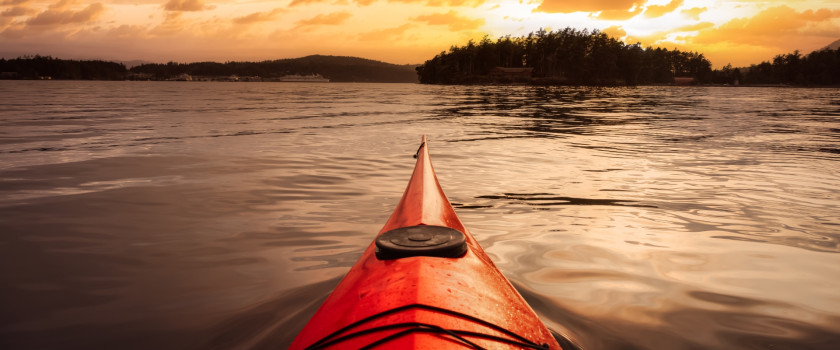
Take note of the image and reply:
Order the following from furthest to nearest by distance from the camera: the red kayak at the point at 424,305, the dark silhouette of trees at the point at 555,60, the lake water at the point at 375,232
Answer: the dark silhouette of trees at the point at 555,60
the lake water at the point at 375,232
the red kayak at the point at 424,305

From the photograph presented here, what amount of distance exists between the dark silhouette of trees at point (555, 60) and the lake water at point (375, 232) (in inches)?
5385

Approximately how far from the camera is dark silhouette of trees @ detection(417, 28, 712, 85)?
475ft

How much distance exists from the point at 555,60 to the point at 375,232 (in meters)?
150

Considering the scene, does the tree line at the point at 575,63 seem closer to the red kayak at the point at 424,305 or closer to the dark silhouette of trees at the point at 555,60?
the dark silhouette of trees at the point at 555,60

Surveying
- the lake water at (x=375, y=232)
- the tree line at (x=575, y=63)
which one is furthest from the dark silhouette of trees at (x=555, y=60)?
the lake water at (x=375, y=232)

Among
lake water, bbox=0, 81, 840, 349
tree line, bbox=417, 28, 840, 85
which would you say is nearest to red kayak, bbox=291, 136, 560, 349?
lake water, bbox=0, 81, 840, 349

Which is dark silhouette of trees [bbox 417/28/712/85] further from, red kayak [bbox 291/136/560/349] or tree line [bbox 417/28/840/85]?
red kayak [bbox 291/136/560/349]

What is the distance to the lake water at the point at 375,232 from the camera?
3602 mm

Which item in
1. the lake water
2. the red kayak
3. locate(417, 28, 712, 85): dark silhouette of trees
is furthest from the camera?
locate(417, 28, 712, 85): dark silhouette of trees

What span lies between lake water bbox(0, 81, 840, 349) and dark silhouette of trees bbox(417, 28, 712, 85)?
13678 cm

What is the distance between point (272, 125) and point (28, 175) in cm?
1086

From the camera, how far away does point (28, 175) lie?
8984 mm

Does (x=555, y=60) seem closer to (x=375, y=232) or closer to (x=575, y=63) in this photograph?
(x=575, y=63)

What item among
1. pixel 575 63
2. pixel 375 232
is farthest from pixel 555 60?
pixel 375 232
